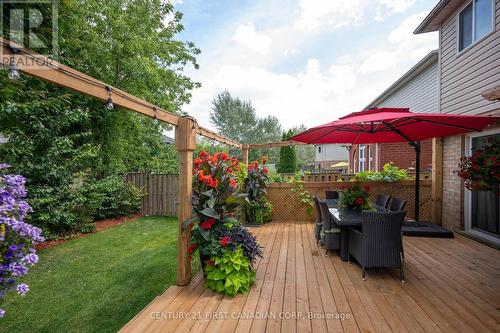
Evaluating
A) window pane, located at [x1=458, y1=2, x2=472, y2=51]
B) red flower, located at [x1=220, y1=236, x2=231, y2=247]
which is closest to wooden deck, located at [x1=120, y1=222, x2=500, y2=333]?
red flower, located at [x1=220, y1=236, x2=231, y2=247]

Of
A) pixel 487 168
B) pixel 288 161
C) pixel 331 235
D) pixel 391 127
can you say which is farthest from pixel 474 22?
pixel 288 161

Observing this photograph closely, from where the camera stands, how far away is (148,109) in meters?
2.38

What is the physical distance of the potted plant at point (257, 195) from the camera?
5.74 m

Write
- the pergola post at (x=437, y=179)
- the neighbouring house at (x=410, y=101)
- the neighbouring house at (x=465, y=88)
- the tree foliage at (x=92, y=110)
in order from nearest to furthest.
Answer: the neighbouring house at (x=465, y=88), the tree foliage at (x=92, y=110), the pergola post at (x=437, y=179), the neighbouring house at (x=410, y=101)

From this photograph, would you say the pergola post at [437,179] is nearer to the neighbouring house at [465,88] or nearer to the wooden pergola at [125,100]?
the neighbouring house at [465,88]

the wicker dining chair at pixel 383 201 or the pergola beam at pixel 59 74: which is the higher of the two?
the pergola beam at pixel 59 74

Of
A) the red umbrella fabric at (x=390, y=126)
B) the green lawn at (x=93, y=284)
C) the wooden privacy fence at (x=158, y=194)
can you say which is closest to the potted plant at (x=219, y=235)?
the green lawn at (x=93, y=284)

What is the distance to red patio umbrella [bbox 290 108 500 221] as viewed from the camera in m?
3.09

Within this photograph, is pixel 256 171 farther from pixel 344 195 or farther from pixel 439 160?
pixel 439 160

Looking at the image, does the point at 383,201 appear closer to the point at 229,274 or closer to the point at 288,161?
the point at 229,274

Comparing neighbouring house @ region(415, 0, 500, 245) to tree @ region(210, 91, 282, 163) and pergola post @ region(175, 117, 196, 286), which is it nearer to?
pergola post @ region(175, 117, 196, 286)

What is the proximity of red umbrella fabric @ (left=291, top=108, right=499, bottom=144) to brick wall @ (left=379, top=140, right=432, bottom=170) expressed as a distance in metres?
4.07

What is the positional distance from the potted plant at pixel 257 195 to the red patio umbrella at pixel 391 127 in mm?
1535

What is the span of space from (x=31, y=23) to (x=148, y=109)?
3.68 metres
